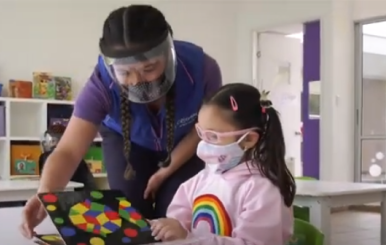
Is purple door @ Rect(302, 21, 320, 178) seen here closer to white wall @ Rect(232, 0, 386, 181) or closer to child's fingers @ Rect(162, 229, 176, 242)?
white wall @ Rect(232, 0, 386, 181)

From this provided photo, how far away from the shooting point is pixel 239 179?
3.81 feet

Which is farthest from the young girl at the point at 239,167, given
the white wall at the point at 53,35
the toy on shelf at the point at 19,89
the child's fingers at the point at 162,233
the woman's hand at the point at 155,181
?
the white wall at the point at 53,35

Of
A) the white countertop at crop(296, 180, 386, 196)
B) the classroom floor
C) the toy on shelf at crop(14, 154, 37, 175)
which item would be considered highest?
the white countertop at crop(296, 180, 386, 196)

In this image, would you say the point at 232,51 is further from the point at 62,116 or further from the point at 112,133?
the point at 112,133

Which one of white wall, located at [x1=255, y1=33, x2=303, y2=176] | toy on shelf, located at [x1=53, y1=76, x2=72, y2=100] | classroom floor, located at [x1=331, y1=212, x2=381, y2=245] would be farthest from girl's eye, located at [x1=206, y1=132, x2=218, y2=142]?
white wall, located at [x1=255, y1=33, x2=303, y2=176]

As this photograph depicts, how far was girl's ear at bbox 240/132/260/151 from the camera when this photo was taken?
3.84 feet

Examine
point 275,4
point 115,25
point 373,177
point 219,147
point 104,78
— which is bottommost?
point 373,177

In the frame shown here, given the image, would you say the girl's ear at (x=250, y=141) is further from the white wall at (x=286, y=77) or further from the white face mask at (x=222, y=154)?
the white wall at (x=286, y=77)

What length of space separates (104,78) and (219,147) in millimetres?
446

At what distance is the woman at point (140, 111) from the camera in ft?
4.18

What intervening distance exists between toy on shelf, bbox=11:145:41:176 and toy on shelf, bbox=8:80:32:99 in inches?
16.6

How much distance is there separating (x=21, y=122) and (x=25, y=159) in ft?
1.16

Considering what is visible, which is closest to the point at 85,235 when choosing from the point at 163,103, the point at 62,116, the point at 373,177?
the point at 163,103

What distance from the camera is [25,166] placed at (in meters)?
4.62
